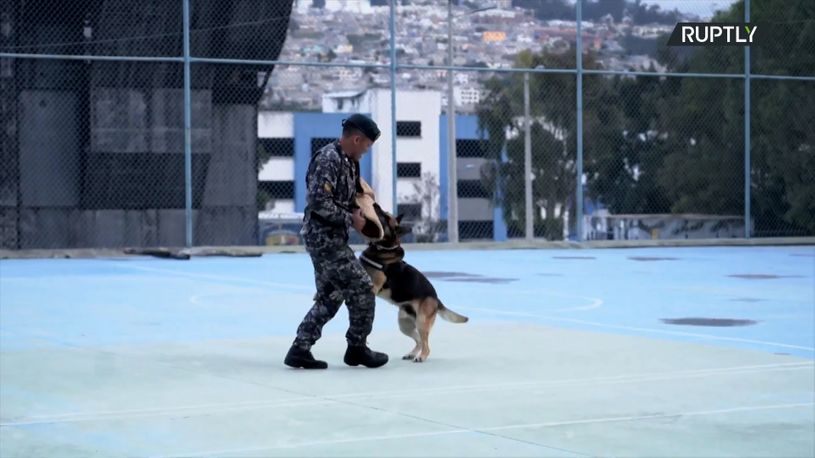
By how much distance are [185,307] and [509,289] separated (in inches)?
164

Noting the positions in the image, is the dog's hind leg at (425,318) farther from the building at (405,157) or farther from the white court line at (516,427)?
the building at (405,157)

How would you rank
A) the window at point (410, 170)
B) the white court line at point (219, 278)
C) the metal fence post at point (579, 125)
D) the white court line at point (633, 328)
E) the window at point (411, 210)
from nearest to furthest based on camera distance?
the white court line at point (633, 328), the white court line at point (219, 278), the metal fence post at point (579, 125), the window at point (411, 210), the window at point (410, 170)

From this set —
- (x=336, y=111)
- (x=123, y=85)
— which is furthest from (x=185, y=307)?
(x=336, y=111)

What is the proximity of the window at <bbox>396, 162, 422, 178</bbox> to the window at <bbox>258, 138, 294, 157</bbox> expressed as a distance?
232 inches

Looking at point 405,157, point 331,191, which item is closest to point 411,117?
point 405,157

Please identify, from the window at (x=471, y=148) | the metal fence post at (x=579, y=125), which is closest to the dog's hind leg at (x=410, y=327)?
the metal fence post at (x=579, y=125)

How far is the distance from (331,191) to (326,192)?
0.14 ft

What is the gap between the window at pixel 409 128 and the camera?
50969mm

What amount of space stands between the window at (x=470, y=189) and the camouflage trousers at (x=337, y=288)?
36.8m

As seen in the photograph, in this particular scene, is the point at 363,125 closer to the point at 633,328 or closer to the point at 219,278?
the point at 633,328

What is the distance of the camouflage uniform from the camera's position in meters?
8.82

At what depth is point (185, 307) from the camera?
1359 centimetres

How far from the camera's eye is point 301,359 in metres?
9.05

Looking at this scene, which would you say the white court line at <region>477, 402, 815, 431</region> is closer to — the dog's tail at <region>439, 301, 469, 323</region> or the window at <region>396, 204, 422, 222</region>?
the dog's tail at <region>439, 301, 469, 323</region>
